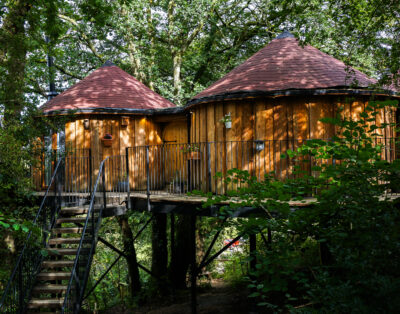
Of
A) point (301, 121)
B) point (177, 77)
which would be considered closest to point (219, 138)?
point (301, 121)

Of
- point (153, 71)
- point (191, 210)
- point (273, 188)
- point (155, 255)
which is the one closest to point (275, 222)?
point (273, 188)

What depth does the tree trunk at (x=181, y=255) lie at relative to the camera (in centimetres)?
1248

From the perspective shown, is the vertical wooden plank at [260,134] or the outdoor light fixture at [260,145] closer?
the outdoor light fixture at [260,145]

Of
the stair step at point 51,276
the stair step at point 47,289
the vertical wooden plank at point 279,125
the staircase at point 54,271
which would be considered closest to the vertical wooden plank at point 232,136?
the vertical wooden plank at point 279,125

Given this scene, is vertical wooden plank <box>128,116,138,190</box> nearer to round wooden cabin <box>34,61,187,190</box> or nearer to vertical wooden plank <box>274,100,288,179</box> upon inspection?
round wooden cabin <box>34,61,187,190</box>

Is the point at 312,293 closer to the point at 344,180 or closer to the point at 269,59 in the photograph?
the point at 344,180

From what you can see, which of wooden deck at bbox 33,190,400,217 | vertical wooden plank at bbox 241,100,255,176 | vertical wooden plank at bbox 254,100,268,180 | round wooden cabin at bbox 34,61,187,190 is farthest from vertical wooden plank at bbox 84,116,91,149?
vertical wooden plank at bbox 254,100,268,180

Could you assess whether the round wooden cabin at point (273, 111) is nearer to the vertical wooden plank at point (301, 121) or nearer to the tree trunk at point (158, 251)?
the vertical wooden plank at point (301, 121)

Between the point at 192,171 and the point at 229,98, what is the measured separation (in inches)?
97.7

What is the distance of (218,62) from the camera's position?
58.9ft

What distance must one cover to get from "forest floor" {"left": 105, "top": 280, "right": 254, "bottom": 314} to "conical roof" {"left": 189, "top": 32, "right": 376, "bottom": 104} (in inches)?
236

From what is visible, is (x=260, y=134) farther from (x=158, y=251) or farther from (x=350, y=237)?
(x=158, y=251)

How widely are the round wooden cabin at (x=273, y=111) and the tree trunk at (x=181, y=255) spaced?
3.86 meters

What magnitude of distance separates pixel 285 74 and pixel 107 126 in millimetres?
6220
